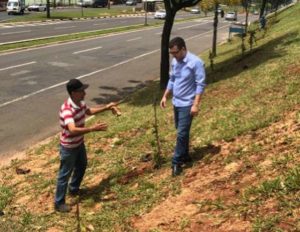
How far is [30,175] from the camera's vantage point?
341 inches

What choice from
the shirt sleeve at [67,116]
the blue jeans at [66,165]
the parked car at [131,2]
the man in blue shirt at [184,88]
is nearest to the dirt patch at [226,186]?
the man in blue shirt at [184,88]

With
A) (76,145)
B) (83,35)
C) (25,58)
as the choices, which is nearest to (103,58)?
(25,58)

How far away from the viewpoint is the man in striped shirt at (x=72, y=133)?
634cm

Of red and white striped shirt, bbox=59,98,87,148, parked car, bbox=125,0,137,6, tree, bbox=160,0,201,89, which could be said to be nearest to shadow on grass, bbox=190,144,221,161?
red and white striped shirt, bbox=59,98,87,148

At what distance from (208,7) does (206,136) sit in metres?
17.6

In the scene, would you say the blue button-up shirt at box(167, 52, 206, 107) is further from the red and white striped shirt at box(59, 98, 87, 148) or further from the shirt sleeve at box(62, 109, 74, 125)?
the shirt sleeve at box(62, 109, 74, 125)

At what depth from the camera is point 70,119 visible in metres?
6.38

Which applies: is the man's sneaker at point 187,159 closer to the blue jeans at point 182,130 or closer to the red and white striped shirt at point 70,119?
the blue jeans at point 182,130

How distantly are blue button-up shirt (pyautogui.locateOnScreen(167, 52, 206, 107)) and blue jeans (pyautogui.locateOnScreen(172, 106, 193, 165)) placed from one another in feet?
0.32

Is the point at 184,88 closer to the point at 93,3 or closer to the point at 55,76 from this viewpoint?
the point at 55,76

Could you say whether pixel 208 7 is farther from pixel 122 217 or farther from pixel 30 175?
pixel 122 217

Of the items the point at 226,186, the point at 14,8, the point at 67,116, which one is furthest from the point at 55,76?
the point at 14,8

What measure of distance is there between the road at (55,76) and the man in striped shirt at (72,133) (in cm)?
423

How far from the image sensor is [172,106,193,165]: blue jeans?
22.1 ft
